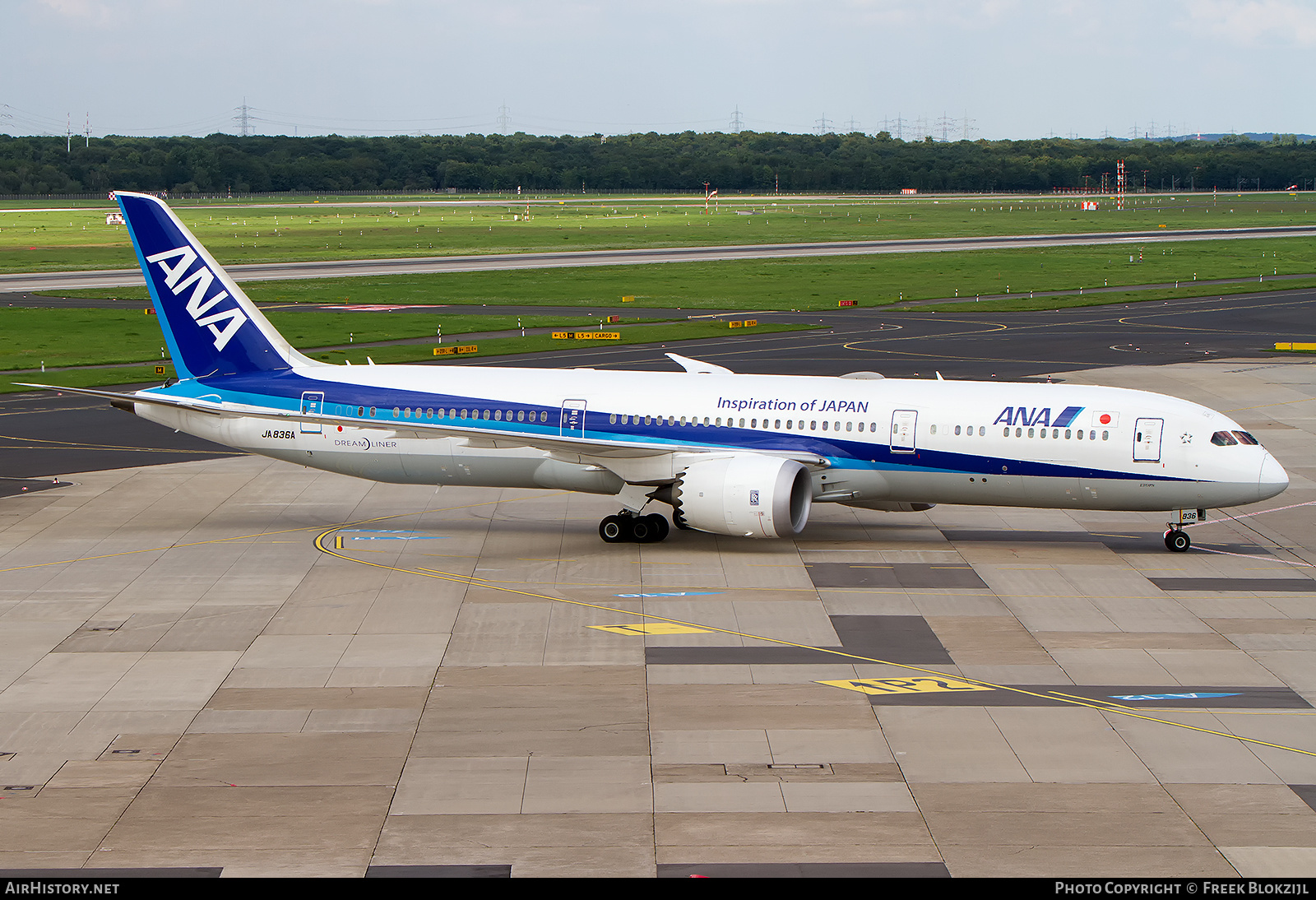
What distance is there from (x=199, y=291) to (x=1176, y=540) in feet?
91.6

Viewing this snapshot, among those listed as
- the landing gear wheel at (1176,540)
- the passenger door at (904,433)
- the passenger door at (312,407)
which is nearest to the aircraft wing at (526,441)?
the passenger door at (312,407)

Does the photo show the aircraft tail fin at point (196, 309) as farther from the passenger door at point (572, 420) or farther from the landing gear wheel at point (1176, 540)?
the landing gear wheel at point (1176, 540)

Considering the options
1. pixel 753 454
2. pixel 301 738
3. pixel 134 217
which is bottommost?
pixel 301 738

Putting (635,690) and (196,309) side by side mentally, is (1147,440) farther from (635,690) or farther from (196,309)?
(196,309)

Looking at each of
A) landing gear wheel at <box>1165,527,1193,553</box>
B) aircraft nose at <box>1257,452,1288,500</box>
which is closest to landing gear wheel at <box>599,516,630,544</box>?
landing gear wheel at <box>1165,527,1193,553</box>

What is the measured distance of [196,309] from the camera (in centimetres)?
3938

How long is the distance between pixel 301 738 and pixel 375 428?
15.5 metres

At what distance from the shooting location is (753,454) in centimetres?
3625

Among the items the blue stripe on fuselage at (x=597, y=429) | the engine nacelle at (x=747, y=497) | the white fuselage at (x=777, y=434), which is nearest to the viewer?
the engine nacelle at (x=747, y=497)

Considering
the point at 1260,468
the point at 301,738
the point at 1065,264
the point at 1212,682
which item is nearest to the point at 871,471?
the point at 1260,468

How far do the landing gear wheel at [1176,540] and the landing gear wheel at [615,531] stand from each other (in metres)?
14.3

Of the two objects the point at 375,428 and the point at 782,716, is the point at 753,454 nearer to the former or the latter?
the point at 375,428

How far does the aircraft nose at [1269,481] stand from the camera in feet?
112

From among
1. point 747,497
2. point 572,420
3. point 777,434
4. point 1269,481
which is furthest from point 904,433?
point 1269,481
